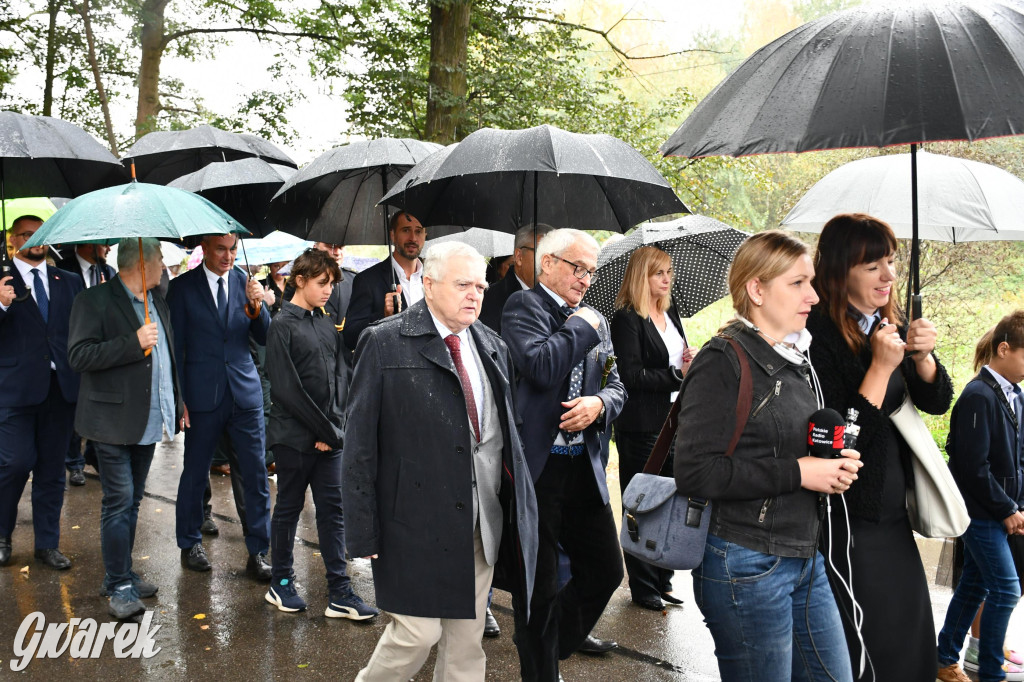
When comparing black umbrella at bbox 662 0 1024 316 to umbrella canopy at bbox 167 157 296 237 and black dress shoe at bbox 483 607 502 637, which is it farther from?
umbrella canopy at bbox 167 157 296 237

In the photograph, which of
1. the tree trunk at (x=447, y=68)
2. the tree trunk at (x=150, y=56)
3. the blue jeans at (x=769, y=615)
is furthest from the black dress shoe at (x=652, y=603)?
the tree trunk at (x=150, y=56)

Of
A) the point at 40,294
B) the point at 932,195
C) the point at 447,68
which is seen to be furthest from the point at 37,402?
the point at 447,68

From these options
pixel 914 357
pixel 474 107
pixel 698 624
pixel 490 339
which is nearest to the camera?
pixel 914 357

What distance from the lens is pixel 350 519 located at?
3572 mm

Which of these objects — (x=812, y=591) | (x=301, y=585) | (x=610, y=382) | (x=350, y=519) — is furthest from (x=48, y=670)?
(x=812, y=591)

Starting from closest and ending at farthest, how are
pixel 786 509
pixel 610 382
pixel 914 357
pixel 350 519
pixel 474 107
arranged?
pixel 786 509, pixel 914 357, pixel 350 519, pixel 610 382, pixel 474 107

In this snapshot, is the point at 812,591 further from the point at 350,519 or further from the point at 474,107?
the point at 474,107

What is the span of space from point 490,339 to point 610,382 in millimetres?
849

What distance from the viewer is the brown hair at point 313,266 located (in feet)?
17.6

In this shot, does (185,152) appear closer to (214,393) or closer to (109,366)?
(214,393)

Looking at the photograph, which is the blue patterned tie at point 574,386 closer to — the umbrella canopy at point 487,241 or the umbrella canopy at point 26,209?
the umbrella canopy at point 487,241

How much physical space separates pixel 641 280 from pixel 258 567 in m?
3.02

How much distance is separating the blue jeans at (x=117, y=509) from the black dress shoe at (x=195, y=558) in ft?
2.13

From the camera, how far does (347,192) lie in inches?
252
